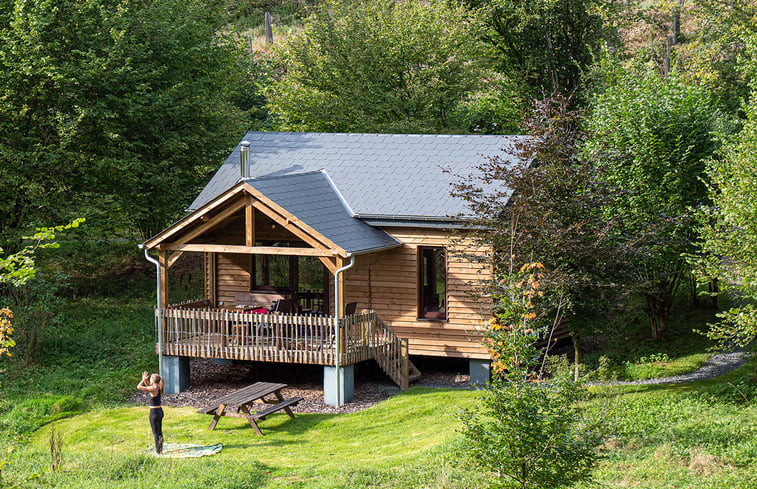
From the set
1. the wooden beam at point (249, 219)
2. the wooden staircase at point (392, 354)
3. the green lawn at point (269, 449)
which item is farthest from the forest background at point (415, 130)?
the wooden beam at point (249, 219)

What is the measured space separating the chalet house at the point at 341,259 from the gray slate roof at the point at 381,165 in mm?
41

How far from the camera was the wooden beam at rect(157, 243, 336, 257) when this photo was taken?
17719mm

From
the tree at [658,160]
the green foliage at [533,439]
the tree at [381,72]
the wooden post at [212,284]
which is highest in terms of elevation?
the tree at [381,72]

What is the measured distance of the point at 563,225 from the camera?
15695 mm

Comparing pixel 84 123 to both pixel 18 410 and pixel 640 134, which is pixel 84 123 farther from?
pixel 640 134

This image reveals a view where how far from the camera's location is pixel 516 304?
900cm

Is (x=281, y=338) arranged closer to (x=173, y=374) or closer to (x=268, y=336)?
(x=268, y=336)

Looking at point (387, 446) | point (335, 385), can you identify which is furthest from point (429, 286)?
point (387, 446)

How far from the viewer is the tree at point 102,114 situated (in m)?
23.5

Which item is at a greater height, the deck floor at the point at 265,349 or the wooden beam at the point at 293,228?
the wooden beam at the point at 293,228

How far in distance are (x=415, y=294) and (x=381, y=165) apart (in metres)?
3.88

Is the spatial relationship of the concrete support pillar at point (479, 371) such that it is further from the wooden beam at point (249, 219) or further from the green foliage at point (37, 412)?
the green foliage at point (37, 412)

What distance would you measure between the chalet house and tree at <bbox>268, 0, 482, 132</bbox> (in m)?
9.38

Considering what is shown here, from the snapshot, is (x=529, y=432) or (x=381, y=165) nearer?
(x=529, y=432)
